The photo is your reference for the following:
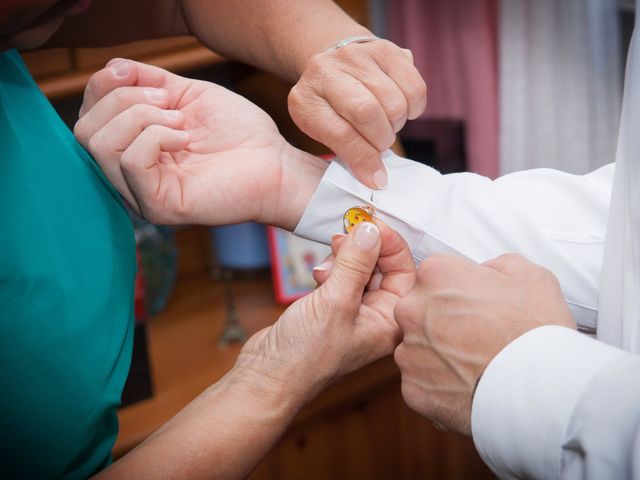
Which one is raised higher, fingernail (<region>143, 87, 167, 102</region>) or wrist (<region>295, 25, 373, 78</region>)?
wrist (<region>295, 25, 373, 78</region>)

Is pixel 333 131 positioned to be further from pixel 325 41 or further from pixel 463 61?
pixel 463 61

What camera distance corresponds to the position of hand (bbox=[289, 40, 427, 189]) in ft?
2.83

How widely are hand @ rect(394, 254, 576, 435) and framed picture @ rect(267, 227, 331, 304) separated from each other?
3.09 ft

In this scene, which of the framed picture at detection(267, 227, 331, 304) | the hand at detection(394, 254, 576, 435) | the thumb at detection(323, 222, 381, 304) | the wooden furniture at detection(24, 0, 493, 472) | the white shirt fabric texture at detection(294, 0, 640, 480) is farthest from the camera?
the framed picture at detection(267, 227, 331, 304)

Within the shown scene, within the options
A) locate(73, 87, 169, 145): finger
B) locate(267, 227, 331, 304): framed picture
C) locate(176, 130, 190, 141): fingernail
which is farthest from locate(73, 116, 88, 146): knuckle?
locate(267, 227, 331, 304): framed picture

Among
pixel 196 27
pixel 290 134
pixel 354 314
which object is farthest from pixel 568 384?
pixel 290 134

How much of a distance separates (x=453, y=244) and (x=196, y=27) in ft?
1.58

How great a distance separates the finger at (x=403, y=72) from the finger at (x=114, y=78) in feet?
0.92

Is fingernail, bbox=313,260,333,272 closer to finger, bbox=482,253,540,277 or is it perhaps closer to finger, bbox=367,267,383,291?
finger, bbox=367,267,383,291

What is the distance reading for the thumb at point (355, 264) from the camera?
2.82ft

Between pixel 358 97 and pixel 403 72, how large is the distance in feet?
0.23

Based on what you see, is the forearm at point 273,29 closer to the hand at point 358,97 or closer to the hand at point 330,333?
the hand at point 358,97

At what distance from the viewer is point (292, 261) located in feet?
5.90

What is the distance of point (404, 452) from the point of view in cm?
179
